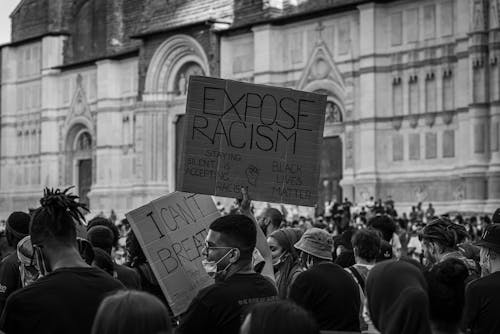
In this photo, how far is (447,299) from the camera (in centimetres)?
440

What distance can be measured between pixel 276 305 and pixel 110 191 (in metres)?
37.7

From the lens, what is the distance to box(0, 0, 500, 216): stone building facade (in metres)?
28.5

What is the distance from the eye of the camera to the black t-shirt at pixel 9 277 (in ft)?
23.1

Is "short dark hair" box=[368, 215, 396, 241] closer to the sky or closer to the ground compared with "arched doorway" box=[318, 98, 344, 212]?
closer to the ground

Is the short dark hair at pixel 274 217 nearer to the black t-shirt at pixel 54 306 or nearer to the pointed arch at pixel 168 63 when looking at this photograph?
the black t-shirt at pixel 54 306

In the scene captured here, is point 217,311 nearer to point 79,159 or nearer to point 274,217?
point 274,217

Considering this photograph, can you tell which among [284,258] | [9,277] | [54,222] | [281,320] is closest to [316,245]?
[284,258]

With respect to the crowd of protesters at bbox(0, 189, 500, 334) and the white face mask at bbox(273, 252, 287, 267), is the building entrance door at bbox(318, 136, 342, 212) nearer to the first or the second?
the white face mask at bbox(273, 252, 287, 267)

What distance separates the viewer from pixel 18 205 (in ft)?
151

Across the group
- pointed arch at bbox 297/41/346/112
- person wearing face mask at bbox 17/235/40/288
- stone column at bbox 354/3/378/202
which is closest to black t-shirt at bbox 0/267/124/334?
person wearing face mask at bbox 17/235/40/288

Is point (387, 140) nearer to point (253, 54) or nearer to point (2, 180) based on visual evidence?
point (253, 54)

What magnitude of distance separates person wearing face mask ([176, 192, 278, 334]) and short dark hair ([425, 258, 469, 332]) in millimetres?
808

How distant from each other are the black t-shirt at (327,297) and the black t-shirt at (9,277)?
2.21 meters

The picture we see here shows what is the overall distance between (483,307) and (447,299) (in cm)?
157
